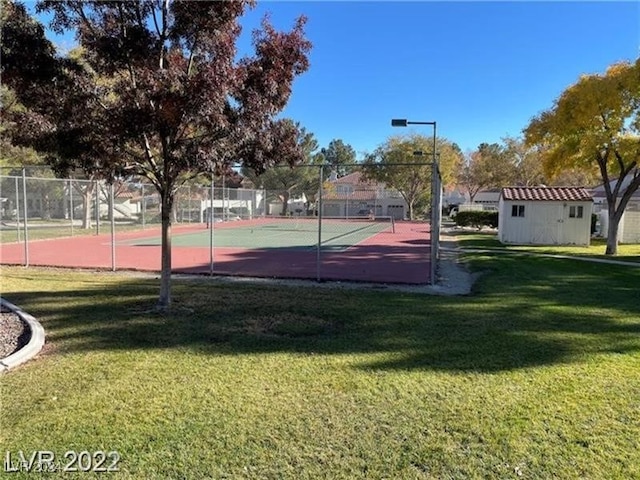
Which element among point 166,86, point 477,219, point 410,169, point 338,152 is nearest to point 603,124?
point 477,219

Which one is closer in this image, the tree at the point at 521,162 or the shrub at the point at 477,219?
the shrub at the point at 477,219

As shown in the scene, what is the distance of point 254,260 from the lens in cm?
1545

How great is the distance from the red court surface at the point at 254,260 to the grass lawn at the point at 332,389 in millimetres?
3969

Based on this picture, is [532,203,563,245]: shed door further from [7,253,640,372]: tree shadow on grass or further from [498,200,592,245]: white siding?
[7,253,640,372]: tree shadow on grass

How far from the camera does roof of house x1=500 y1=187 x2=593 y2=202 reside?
77.2 ft

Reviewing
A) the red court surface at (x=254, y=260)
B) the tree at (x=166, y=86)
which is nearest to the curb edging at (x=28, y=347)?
the tree at (x=166, y=86)

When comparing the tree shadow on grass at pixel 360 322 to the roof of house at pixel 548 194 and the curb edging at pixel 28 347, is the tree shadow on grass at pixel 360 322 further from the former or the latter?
the roof of house at pixel 548 194

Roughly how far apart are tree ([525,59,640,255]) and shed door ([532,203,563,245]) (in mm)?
3034

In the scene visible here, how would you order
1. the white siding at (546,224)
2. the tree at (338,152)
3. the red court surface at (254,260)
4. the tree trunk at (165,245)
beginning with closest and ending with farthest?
the tree trunk at (165,245) → the red court surface at (254,260) → the white siding at (546,224) → the tree at (338,152)

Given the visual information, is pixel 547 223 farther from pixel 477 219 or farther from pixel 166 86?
pixel 166 86

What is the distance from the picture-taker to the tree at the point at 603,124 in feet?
60.7

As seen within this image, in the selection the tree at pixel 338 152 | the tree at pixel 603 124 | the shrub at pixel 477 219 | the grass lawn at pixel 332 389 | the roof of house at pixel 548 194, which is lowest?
the grass lawn at pixel 332 389

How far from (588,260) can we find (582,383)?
45.3 ft

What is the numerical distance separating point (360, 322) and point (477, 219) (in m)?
32.6
